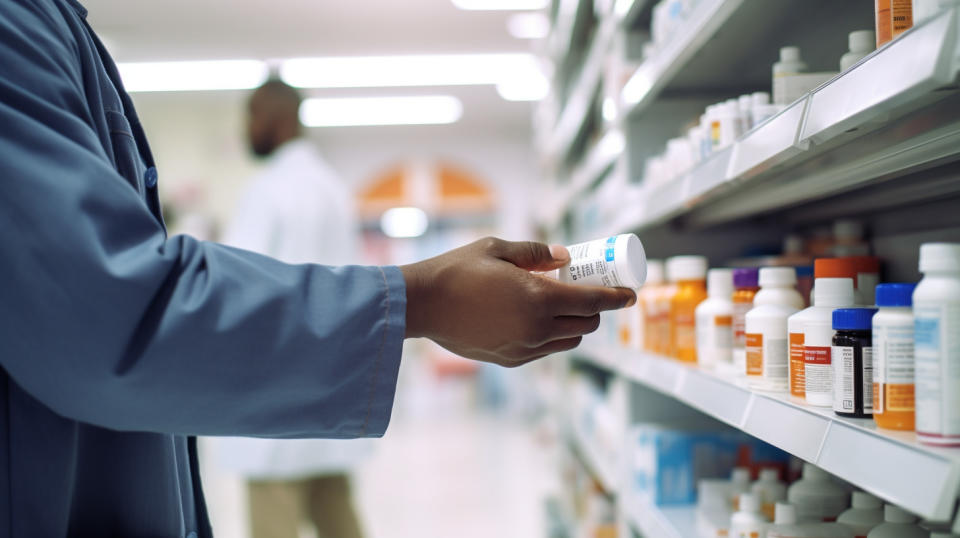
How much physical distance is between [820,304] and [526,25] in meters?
5.03

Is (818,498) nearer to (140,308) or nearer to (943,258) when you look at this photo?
(943,258)

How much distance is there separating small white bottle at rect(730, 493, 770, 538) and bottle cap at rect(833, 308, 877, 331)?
1.64ft

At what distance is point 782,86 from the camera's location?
1.16 m

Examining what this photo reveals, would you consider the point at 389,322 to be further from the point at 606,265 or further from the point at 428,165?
the point at 428,165

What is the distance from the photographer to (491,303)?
872 millimetres

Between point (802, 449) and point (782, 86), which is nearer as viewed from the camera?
point (802, 449)

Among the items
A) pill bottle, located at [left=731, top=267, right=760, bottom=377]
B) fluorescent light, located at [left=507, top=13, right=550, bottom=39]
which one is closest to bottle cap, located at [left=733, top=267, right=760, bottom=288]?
pill bottle, located at [left=731, top=267, right=760, bottom=377]

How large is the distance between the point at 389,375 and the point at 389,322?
0.07 m

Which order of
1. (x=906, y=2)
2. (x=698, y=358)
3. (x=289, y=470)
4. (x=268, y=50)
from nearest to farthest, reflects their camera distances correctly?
(x=906, y=2), (x=698, y=358), (x=289, y=470), (x=268, y=50)

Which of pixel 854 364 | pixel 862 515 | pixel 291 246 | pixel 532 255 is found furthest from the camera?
pixel 291 246

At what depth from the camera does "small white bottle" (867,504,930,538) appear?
0.97 meters

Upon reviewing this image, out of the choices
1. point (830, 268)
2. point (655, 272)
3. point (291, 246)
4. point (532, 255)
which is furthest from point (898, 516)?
point (291, 246)

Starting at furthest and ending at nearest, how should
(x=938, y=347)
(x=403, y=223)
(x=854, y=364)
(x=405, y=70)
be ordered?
1. (x=403, y=223)
2. (x=405, y=70)
3. (x=854, y=364)
4. (x=938, y=347)

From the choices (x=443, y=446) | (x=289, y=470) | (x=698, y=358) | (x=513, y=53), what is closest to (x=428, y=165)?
(x=513, y=53)
